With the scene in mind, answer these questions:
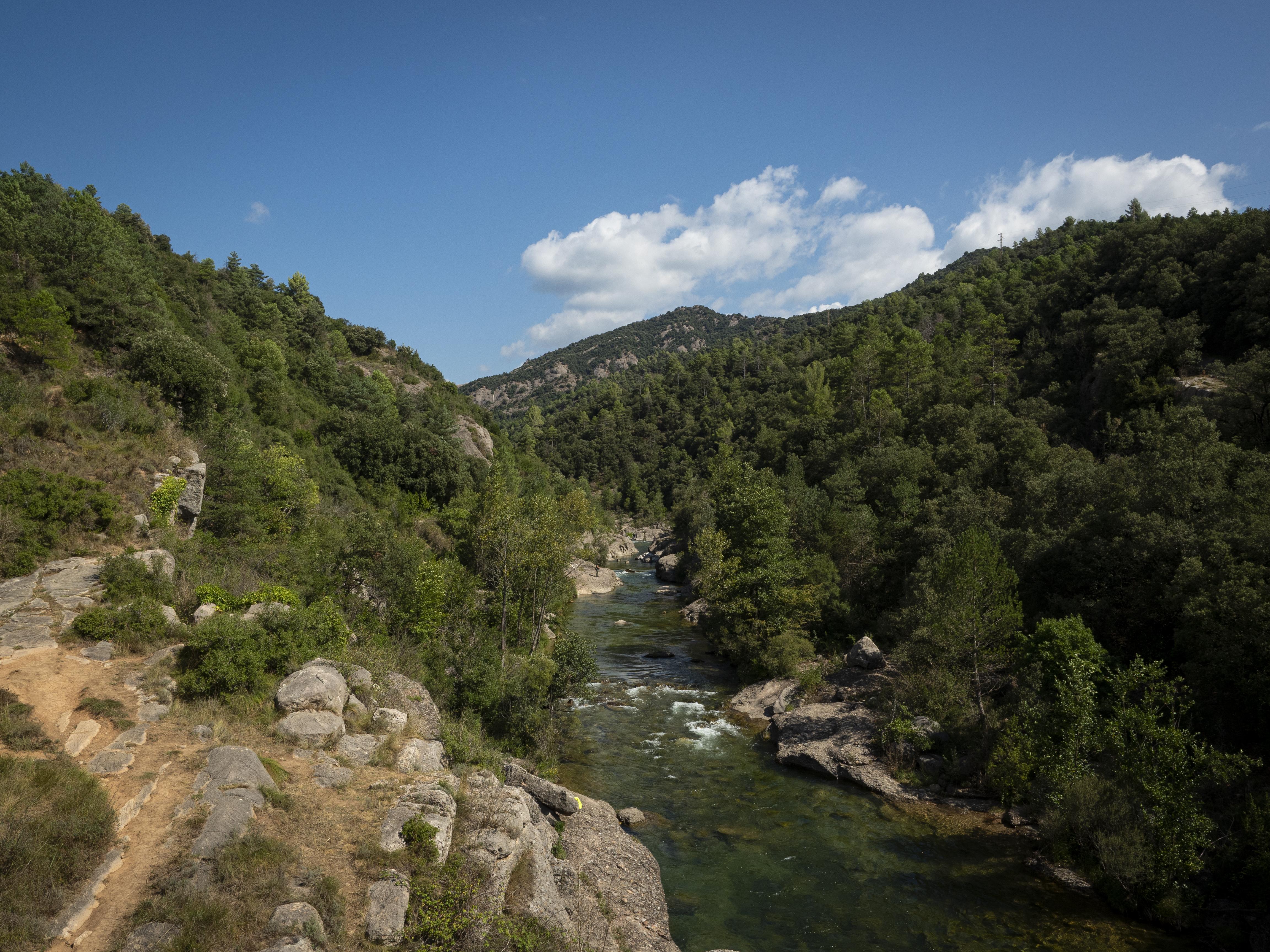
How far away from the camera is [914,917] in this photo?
17.7 meters

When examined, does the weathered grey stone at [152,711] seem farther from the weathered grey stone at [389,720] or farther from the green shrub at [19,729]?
the weathered grey stone at [389,720]

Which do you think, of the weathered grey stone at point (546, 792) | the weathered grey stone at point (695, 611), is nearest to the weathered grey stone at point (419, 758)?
the weathered grey stone at point (546, 792)

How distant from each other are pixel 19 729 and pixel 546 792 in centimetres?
1300

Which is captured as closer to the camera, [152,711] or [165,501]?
[152,711]

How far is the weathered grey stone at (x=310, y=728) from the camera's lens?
50.0 feet

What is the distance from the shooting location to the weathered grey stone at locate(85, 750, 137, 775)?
40.5ft

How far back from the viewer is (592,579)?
72.3m

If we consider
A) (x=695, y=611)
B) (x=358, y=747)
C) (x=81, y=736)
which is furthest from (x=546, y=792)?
(x=695, y=611)

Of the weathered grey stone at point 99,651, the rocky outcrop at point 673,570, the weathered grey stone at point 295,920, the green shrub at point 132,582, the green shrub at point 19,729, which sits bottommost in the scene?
the rocky outcrop at point 673,570

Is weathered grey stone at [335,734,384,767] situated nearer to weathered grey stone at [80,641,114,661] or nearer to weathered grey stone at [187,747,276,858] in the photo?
weathered grey stone at [187,747,276,858]

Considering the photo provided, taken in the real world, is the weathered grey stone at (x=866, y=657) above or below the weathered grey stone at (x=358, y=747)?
below

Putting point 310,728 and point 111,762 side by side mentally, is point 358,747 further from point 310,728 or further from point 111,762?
point 111,762

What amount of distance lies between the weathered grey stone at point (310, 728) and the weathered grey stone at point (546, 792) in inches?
243

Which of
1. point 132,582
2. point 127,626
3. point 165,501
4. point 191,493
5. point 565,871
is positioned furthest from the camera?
point 191,493
